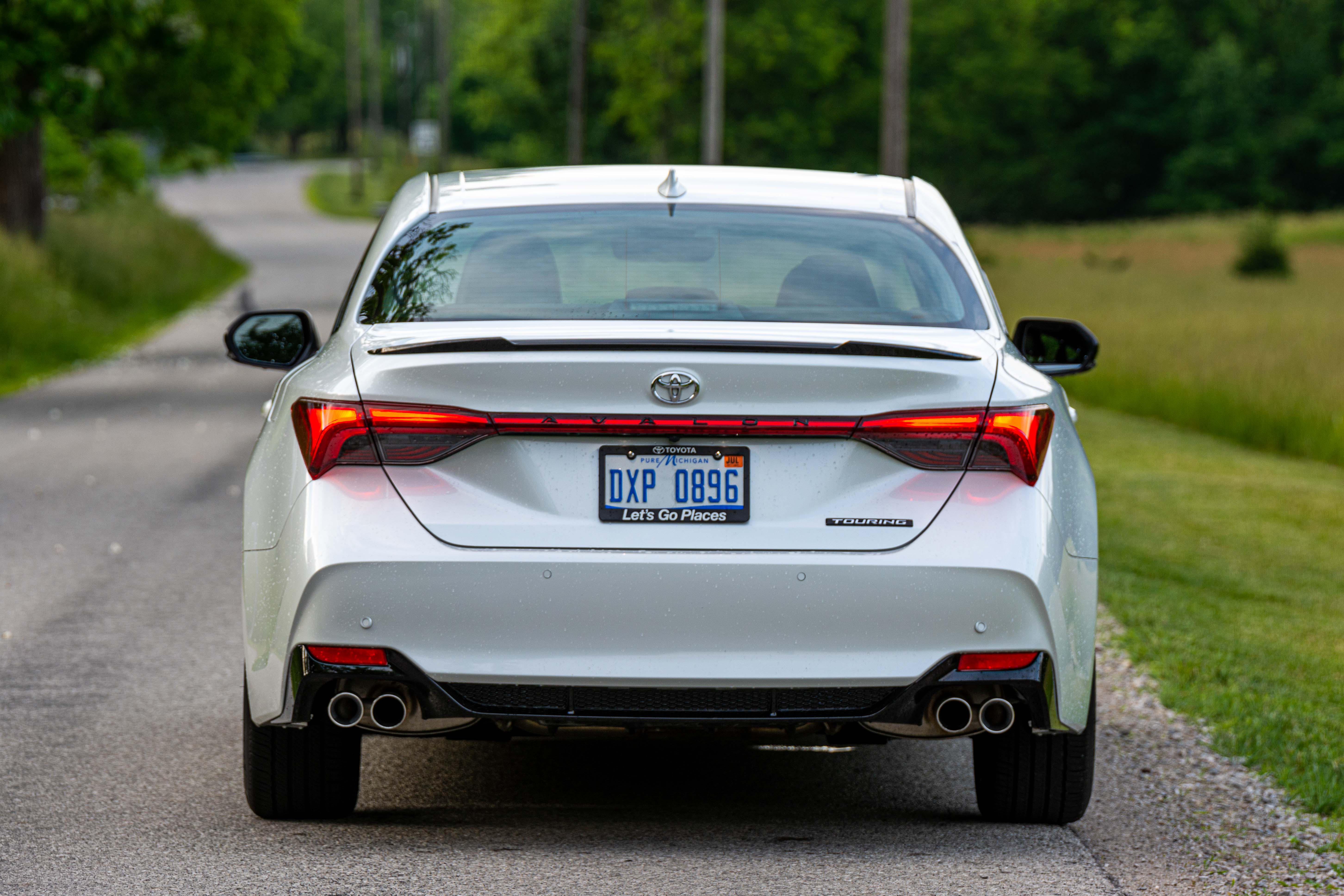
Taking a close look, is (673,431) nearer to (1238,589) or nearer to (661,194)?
(661,194)

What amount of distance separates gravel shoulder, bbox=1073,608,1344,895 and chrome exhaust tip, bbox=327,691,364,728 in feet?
5.74

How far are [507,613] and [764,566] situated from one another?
0.56 meters

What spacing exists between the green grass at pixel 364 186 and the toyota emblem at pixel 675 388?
57.7m

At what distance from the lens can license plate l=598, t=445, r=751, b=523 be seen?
394 cm

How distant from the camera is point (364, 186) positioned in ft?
274

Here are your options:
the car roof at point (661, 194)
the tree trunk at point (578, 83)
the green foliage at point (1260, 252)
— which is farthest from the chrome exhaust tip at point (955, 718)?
the tree trunk at point (578, 83)

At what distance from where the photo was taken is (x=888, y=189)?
5203 mm

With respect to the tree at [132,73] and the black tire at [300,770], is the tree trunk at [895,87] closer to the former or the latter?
the tree at [132,73]

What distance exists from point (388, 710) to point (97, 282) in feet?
81.3

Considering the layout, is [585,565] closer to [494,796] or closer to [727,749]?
[494,796]

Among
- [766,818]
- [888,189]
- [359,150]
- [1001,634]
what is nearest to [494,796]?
[766,818]

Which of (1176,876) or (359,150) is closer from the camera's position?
(1176,876)

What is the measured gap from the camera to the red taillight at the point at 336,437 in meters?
3.98

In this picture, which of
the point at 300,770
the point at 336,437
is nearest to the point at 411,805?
the point at 300,770
